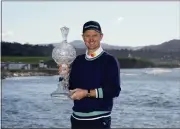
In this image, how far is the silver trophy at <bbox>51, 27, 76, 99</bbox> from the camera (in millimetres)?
1557

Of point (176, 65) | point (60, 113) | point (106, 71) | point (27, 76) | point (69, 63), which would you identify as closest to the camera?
point (106, 71)

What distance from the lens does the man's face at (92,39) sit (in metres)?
1.45

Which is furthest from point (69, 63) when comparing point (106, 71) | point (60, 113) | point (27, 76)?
point (27, 76)

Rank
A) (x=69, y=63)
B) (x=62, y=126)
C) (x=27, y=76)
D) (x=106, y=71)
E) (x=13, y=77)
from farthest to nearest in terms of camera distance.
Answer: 1. (x=27, y=76)
2. (x=13, y=77)
3. (x=62, y=126)
4. (x=69, y=63)
5. (x=106, y=71)

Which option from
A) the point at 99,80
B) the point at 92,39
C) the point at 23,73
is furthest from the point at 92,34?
the point at 23,73

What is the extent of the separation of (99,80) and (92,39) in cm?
17

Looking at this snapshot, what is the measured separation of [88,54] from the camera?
1.48 meters

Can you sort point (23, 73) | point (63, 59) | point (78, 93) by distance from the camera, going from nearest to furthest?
1. point (78, 93)
2. point (63, 59)
3. point (23, 73)

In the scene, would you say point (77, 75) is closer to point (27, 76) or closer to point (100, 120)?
point (100, 120)

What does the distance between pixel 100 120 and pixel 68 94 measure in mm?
175

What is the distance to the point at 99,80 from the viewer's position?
1.44 m

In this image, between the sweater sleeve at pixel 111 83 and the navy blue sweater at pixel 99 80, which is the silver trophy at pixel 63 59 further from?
the sweater sleeve at pixel 111 83

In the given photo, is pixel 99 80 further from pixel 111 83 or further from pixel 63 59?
pixel 63 59

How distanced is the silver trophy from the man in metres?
0.08
